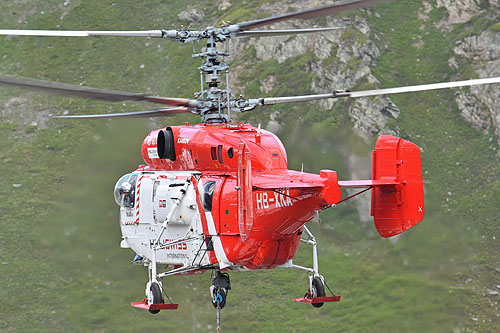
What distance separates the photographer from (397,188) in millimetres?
29438

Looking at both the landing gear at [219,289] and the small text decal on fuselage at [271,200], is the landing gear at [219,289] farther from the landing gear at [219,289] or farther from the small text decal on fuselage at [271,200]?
the small text decal on fuselage at [271,200]

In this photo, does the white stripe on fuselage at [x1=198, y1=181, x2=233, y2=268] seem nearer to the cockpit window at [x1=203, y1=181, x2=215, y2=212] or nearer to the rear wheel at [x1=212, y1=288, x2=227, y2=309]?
the cockpit window at [x1=203, y1=181, x2=215, y2=212]

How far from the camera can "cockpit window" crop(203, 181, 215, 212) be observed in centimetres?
3153

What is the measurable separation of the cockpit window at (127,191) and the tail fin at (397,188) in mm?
8889

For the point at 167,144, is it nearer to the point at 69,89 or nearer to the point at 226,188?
the point at 226,188

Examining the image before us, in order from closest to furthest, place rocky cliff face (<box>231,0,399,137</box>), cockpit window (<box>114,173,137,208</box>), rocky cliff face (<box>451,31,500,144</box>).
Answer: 1. cockpit window (<box>114,173,137,208</box>)
2. rocky cliff face (<box>231,0,399,137</box>)
3. rocky cliff face (<box>451,31,500,144</box>)

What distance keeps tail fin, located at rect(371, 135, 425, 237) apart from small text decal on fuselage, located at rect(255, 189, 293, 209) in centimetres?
282

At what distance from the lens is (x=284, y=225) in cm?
2964

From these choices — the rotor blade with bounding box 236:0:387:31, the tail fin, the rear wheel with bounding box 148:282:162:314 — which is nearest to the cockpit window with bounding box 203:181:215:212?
the rear wheel with bounding box 148:282:162:314

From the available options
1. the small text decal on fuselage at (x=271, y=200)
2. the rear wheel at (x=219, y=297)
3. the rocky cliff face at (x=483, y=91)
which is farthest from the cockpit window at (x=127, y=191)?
the rocky cliff face at (x=483, y=91)

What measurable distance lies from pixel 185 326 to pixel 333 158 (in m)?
10.1

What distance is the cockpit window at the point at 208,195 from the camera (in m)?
31.5

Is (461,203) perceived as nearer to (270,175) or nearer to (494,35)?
(494,35)

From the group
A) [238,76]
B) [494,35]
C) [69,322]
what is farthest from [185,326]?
[494,35]
